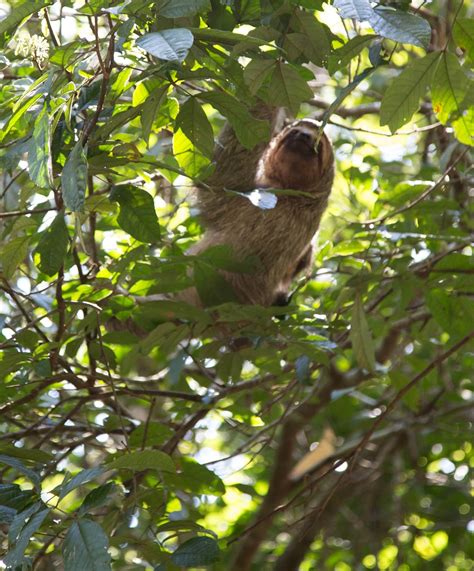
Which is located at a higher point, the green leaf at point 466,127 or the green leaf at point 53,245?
the green leaf at point 53,245

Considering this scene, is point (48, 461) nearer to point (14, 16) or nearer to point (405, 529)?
point (14, 16)

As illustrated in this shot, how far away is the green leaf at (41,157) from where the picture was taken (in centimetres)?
226

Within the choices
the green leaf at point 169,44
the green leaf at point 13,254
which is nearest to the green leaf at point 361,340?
the green leaf at point 13,254

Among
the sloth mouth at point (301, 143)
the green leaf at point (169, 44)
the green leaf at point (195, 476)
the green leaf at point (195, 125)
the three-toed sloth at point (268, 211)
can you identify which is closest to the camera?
the green leaf at point (169, 44)

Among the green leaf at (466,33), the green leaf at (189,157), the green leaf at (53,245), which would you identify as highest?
the green leaf at (466,33)

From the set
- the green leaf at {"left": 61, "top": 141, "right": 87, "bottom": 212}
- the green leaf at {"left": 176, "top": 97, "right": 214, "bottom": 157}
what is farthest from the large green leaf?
the green leaf at {"left": 61, "top": 141, "right": 87, "bottom": 212}

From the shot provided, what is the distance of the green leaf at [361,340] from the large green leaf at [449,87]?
3.49 ft

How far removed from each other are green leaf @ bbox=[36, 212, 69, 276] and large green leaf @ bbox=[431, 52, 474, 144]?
1.27 m

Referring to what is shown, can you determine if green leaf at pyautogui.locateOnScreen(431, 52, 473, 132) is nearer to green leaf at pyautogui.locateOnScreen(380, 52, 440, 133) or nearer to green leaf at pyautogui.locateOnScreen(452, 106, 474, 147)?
green leaf at pyautogui.locateOnScreen(380, 52, 440, 133)

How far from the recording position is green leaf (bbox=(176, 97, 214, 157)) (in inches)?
117

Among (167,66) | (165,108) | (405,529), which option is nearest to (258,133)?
(165,108)

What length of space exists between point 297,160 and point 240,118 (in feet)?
7.71

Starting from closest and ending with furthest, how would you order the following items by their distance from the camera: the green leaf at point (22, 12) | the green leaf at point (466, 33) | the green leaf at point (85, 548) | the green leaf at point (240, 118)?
the green leaf at point (85, 548)
the green leaf at point (22, 12)
the green leaf at point (466, 33)
the green leaf at point (240, 118)

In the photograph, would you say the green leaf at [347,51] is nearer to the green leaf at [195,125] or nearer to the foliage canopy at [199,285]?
the foliage canopy at [199,285]
